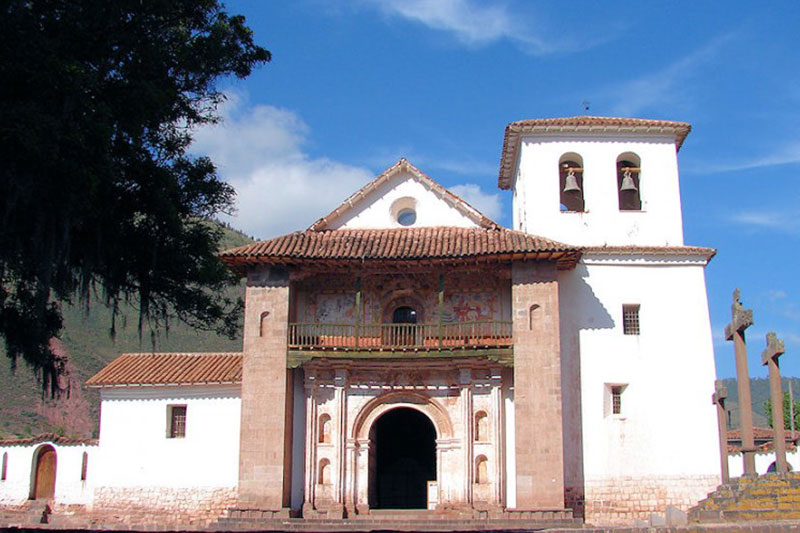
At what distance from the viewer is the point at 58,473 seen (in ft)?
87.2

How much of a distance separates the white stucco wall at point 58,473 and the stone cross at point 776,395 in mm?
17410

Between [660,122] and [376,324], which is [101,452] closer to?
[376,324]

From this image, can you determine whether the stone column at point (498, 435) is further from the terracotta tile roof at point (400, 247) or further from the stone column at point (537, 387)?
the terracotta tile roof at point (400, 247)

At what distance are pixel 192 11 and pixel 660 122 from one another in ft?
50.3

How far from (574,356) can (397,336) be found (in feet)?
14.8

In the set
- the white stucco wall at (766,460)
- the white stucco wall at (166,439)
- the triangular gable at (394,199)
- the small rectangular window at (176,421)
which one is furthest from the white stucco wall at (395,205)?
the white stucco wall at (766,460)

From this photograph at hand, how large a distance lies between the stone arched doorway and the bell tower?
15.4m

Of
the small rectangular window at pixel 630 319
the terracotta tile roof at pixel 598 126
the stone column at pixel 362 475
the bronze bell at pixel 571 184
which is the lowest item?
the stone column at pixel 362 475

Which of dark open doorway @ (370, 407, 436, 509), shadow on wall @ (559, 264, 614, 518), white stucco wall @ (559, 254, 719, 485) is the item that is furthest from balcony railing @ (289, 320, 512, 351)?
dark open doorway @ (370, 407, 436, 509)

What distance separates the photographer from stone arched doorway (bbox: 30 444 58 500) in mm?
27516

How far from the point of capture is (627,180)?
25172 mm

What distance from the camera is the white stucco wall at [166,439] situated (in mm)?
24453

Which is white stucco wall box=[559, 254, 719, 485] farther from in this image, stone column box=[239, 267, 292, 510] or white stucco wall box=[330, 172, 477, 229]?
stone column box=[239, 267, 292, 510]

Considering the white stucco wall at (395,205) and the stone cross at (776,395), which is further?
the white stucco wall at (395,205)
